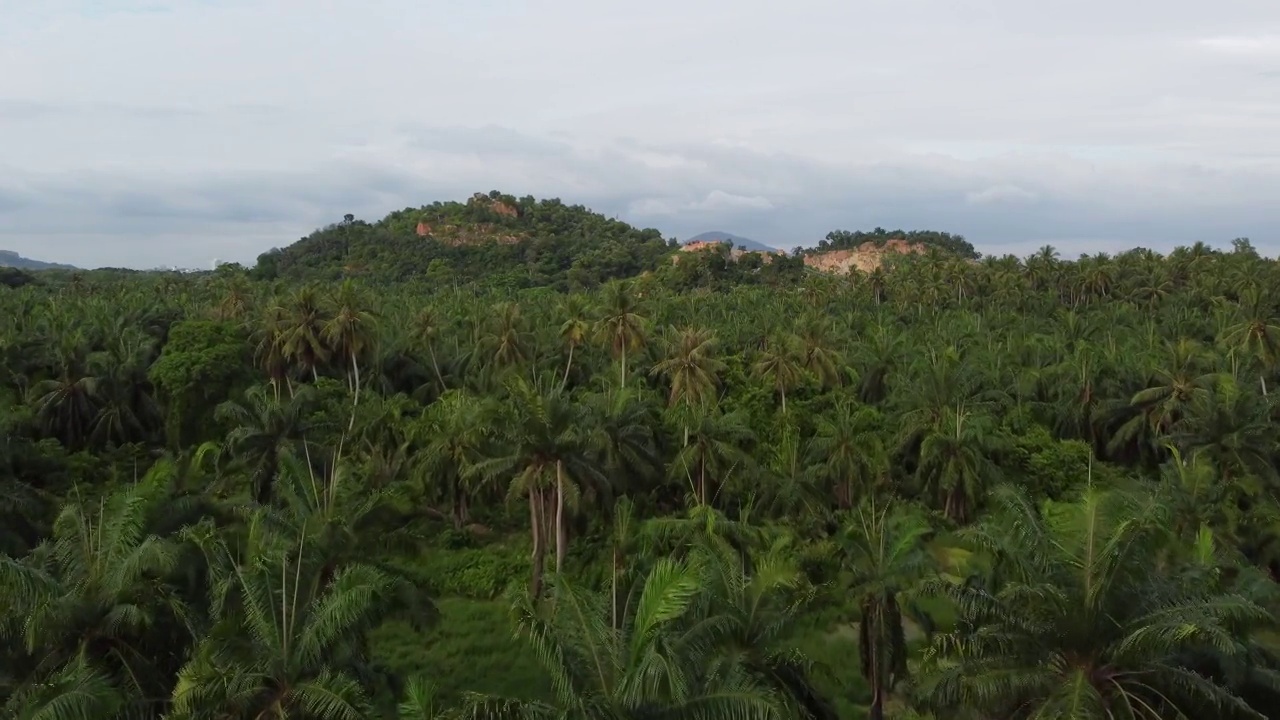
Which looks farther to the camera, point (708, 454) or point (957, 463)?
point (957, 463)

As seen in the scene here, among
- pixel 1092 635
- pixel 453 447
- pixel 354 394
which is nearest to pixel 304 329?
pixel 354 394

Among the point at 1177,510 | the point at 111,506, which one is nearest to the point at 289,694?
the point at 111,506

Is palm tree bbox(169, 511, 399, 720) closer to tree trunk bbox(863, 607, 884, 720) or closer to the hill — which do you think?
tree trunk bbox(863, 607, 884, 720)

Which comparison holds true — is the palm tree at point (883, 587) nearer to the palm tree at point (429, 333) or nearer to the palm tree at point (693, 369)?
the palm tree at point (693, 369)

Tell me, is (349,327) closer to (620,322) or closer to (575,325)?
(575,325)

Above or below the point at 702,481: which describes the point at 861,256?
above

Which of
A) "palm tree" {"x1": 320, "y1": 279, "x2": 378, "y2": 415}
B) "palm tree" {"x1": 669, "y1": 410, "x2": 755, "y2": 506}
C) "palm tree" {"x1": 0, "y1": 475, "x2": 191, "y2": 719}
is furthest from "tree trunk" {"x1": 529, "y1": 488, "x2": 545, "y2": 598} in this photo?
"palm tree" {"x1": 320, "y1": 279, "x2": 378, "y2": 415}

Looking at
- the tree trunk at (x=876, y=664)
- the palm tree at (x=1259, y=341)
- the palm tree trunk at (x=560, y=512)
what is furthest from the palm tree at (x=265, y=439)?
the palm tree at (x=1259, y=341)

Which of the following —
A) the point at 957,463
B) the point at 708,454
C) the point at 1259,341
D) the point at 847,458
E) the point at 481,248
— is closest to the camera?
the point at 708,454
